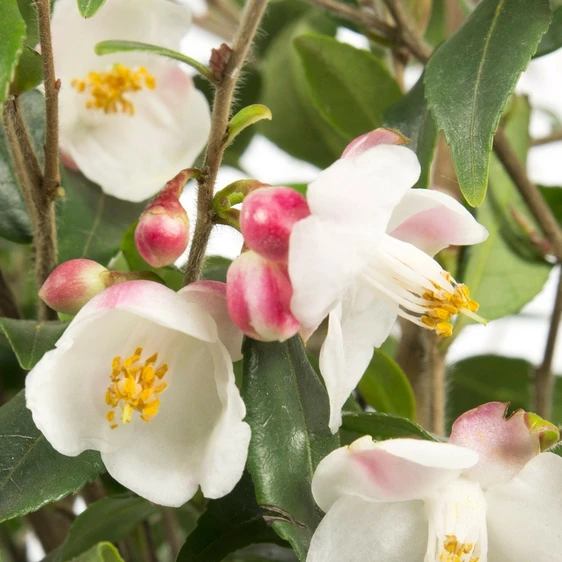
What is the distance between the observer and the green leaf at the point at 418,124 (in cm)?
59

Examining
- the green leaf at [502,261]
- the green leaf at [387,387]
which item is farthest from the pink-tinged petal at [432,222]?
the green leaf at [502,261]

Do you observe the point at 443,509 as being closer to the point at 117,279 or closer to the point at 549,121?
the point at 117,279

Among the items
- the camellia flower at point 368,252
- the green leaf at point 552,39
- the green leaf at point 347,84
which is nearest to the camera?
the camellia flower at point 368,252

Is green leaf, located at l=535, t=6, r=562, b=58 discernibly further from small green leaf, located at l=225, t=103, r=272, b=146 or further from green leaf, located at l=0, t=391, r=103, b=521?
green leaf, located at l=0, t=391, r=103, b=521

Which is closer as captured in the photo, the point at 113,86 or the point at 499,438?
the point at 499,438

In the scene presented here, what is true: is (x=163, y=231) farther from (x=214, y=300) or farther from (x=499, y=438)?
(x=499, y=438)

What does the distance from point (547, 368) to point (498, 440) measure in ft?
1.22

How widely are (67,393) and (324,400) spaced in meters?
0.15

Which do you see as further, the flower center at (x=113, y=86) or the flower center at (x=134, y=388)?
the flower center at (x=113, y=86)

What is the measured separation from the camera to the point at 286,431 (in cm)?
47

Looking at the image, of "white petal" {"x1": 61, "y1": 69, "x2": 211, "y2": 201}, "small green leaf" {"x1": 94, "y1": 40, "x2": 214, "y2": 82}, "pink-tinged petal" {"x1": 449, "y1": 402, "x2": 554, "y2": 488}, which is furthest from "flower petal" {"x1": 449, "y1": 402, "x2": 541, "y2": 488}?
"white petal" {"x1": 61, "y1": 69, "x2": 211, "y2": 201}

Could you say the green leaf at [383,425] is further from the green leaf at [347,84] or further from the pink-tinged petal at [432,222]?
the green leaf at [347,84]

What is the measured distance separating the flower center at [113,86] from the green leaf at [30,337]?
0.24 meters

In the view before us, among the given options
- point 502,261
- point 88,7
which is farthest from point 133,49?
point 502,261
